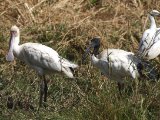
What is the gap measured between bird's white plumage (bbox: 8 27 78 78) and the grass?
0.82 feet

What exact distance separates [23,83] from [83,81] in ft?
4.86

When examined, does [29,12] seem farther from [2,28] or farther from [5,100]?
[5,100]

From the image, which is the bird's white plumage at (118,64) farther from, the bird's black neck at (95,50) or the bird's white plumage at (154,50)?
the bird's black neck at (95,50)

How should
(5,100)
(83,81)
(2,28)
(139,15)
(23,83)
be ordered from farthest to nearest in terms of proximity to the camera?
(139,15) < (2,28) < (23,83) < (5,100) < (83,81)

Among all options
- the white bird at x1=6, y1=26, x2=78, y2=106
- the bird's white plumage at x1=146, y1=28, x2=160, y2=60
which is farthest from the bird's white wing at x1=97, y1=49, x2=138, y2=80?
the white bird at x1=6, y1=26, x2=78, y2=106

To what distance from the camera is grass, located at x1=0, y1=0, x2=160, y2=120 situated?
7.25m

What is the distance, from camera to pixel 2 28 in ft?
39.1

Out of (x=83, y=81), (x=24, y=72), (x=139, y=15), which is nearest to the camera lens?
(x=83, y=81)

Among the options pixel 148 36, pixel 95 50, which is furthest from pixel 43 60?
pixel 148 36

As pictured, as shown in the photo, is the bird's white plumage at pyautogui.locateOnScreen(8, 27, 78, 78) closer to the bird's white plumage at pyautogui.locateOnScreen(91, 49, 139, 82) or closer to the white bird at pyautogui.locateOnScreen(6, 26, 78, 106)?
the white bird at pyautogui.locateOnScreen(6, 26, 78, 106)

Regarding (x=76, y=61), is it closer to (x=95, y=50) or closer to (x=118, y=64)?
(x=95, y=50)

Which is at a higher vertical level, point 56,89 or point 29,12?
point 29,12

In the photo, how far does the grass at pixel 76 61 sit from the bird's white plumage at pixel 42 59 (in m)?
0.25

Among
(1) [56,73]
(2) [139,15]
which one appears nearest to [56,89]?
(1) [56,73]
